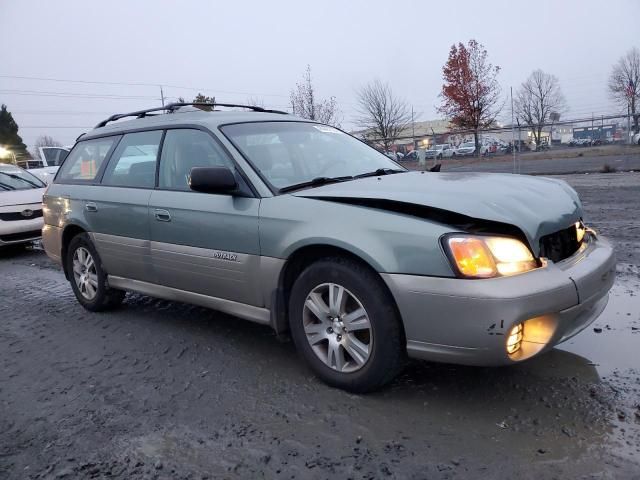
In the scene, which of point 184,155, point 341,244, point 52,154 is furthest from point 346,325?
point 52,154

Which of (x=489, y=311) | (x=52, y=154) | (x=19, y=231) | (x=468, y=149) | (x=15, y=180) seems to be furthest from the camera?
(x=468, y=149)

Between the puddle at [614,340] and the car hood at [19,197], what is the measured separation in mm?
8108

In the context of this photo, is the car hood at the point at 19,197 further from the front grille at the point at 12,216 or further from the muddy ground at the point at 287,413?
the muddy ground at the point at 287,413

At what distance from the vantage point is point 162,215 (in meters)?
Answer: 3.96

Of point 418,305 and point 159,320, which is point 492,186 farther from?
point 159,320

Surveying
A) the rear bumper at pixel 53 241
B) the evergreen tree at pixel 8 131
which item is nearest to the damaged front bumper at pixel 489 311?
the rear bumper at pixel 53 241

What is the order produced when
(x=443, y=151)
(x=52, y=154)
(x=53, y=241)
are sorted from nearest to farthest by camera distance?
(x=53, y=241) < (x=52, y=154) < (x=443, y=151)

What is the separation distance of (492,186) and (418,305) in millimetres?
997

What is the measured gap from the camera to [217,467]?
2479 mm

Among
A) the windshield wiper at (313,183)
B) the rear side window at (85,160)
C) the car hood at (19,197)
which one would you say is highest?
the rear side window at (85,160)

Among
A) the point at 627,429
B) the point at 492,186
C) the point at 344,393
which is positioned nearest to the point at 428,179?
the point at 492,186

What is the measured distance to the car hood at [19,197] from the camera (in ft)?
27.7

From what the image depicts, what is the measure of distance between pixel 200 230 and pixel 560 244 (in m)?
2.28

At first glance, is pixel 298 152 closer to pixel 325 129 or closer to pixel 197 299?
pixel 325 129
